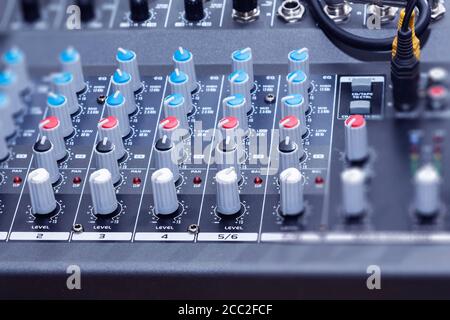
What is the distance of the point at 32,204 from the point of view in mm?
2969

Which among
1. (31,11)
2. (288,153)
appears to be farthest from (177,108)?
(31,11)

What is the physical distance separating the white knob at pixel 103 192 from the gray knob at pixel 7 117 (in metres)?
0.30

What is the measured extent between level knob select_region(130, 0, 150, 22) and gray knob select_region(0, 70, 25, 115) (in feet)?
1.10

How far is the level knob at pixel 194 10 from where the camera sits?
10.8ft

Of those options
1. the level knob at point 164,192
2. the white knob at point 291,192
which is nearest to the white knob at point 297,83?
the white knob at point 291,192

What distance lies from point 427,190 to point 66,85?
87 cm

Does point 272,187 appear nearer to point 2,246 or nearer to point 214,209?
point 214,209

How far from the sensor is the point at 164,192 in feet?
9.51

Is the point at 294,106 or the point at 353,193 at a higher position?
the point at 294,106

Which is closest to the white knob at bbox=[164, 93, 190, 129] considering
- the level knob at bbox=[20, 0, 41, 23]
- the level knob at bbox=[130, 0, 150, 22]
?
the level knob at bbox=[130, 0, 150, 22]

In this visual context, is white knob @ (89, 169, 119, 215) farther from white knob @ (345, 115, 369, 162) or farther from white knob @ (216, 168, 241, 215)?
white knob @ (345, 115, 369, 162)

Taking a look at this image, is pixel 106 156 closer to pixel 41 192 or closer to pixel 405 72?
pixel 41 192

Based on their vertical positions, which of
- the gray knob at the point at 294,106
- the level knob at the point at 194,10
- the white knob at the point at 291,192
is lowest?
the white knob at the point at 291,192

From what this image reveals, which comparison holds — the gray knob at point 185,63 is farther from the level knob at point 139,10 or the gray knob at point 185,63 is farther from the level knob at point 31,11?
the level knob at point 31,11
